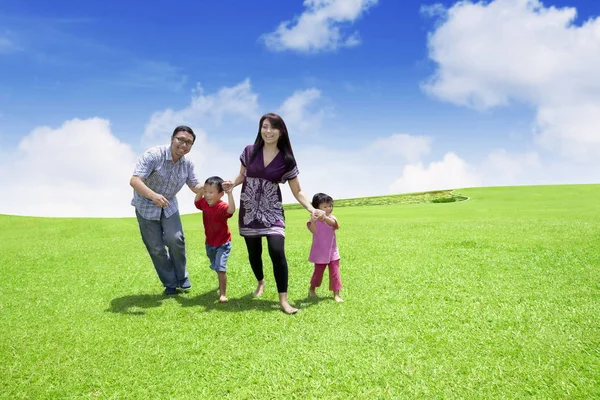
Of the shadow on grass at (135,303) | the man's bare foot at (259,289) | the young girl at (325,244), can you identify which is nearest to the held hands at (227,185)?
the young girl at (325,244)

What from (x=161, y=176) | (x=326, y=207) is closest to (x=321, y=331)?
(x=326, y=207)

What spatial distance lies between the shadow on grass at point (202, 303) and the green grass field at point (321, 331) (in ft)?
0.13

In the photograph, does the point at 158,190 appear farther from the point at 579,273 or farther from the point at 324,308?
the point at 579,273

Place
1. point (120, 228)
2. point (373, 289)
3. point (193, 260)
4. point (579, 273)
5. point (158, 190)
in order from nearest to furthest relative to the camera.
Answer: point (158, 190) < point (373, 289) < point (579, 273) < point (193, 260) < point (120, 228)

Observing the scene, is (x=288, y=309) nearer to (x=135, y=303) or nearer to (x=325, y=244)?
(x=325, y=244)

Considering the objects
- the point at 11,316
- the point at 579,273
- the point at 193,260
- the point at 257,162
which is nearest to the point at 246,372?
the point at 257,162

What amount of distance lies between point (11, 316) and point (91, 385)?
340cm

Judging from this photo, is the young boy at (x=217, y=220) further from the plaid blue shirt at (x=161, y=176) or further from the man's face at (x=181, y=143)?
the man's face at (x=181, y=143)

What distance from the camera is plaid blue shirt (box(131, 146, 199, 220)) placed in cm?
720

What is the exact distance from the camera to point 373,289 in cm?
807

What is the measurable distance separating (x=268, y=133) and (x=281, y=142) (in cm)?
27

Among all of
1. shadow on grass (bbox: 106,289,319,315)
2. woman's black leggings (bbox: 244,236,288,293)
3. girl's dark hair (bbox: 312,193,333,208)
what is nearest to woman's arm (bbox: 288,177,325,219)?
girl's dark hair (bbox: 312,193,333,208)

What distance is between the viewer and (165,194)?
24.9 ft

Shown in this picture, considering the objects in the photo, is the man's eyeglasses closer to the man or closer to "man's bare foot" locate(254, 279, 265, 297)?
the man
